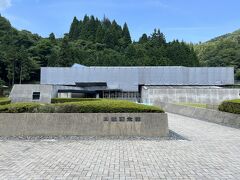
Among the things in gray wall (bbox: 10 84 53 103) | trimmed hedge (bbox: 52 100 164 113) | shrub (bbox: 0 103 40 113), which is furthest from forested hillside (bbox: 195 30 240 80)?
shrub (bbox: 0 103 40 113)

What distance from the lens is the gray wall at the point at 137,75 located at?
69000 millimetres

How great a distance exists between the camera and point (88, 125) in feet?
38.9

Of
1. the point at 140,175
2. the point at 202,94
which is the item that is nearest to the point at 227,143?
the point at 140,175

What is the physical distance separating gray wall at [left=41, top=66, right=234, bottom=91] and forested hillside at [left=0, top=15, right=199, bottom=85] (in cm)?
1957

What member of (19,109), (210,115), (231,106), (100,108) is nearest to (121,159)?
(100,108)

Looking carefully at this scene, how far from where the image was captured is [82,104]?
12141 millimetres

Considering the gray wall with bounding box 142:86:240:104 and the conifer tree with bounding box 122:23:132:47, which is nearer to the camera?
the gray wall with bounding box 142:86:240:104

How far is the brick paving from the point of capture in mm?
6543

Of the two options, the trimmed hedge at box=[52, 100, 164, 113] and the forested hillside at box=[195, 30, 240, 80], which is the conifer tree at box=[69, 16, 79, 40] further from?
the trimmed hedge at box=[52, 100, 164, 113]

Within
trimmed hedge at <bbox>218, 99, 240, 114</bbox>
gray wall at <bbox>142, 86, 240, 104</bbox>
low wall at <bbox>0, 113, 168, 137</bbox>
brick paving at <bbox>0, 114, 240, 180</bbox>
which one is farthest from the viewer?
gray wall at <bbox>142, 86, 240, 104</bbox>

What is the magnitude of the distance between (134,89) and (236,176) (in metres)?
62.5

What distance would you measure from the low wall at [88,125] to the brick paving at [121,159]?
2.06ft

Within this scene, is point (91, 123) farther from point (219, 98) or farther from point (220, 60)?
point (220, 60)

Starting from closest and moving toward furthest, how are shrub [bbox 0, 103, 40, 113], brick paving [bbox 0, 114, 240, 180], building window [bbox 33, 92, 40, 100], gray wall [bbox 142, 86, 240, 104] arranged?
brick paving [bbox 0, 114, 240, 180] < shrub [bbox 0, 103, 40, 113] < building window [bbox 33, 92, 40, 100] < gray wall [bbox 142, 86, 240, 104]
